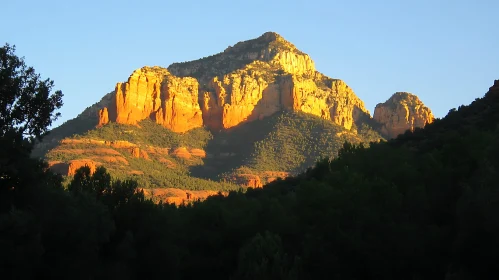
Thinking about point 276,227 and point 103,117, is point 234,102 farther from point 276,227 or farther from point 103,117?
point 276,227

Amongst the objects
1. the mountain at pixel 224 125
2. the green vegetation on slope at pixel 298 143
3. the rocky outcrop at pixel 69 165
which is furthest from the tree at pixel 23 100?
the green vegetation on slope at pixel 298 143

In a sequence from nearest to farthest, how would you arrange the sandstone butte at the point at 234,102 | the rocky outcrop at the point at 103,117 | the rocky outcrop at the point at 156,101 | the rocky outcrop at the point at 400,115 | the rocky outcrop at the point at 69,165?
the rocky outcrop at the point at 69,165 → the rocky outcrop at the point at 103,117 → the rocky outcrop at the point at 156,101 → the sandstone butte at the point at 234,102 → the rocky outcrop at the point at 400,115

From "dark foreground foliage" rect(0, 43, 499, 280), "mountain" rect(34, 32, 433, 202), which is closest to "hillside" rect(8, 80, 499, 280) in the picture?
"dark foreground foliage" rect(0, 43, 499, 280)

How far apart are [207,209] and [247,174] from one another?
328 feet

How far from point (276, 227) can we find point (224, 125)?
143m

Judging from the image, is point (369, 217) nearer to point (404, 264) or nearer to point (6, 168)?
point (404, 264)

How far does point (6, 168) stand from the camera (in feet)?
81.6

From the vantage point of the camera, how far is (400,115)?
179500mm

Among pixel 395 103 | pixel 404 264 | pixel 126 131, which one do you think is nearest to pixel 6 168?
pixel 404 264

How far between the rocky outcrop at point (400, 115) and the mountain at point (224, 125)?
241 mm

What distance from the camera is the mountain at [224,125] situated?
144m

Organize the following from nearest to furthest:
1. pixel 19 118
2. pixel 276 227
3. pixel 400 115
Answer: pixel 19 118, pixel 276 227, pixel 400 115

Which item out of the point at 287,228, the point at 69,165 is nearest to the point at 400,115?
the point at 69,165

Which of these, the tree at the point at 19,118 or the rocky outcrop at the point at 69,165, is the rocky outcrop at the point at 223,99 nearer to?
the rocky outcrop at the point at 69,165
